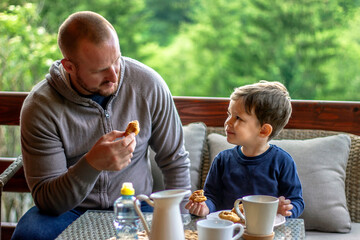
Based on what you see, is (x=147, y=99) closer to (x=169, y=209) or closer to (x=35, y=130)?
(x=35, y=130)

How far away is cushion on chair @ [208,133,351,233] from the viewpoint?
2.06 m

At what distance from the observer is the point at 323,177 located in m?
2.11

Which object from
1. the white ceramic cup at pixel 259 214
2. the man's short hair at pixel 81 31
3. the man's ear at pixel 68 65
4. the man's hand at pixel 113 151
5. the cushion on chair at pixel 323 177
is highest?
the man's short hair at pixel 81 31

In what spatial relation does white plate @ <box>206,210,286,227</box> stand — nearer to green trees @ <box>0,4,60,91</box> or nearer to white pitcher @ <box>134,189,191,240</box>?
white pitcher @ <box>134,189,191,240</box>

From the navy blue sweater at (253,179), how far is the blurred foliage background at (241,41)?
3.67 metres

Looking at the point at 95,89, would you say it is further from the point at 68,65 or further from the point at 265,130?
the point at 265,130

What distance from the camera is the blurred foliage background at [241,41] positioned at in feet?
19.2

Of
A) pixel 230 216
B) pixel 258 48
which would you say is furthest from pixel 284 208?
pixel 258 48

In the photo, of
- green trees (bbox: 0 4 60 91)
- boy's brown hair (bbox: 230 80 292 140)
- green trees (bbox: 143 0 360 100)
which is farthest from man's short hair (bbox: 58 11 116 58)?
green trees (bbox: 143 0 360 100)

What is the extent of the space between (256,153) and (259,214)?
0.56m

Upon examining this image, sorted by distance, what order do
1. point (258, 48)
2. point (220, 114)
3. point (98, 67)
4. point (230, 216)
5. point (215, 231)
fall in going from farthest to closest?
point (258, 48) < point (220, 114) < point (98, 67) < point (230, 216) < point (215, 231)

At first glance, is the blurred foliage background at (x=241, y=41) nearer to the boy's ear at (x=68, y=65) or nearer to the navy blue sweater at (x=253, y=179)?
the boy's ear at (x=68, y=65)

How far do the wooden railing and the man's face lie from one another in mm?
660

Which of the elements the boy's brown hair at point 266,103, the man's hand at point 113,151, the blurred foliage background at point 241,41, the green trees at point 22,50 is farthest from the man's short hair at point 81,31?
the blurred foliage background at point 241,41
